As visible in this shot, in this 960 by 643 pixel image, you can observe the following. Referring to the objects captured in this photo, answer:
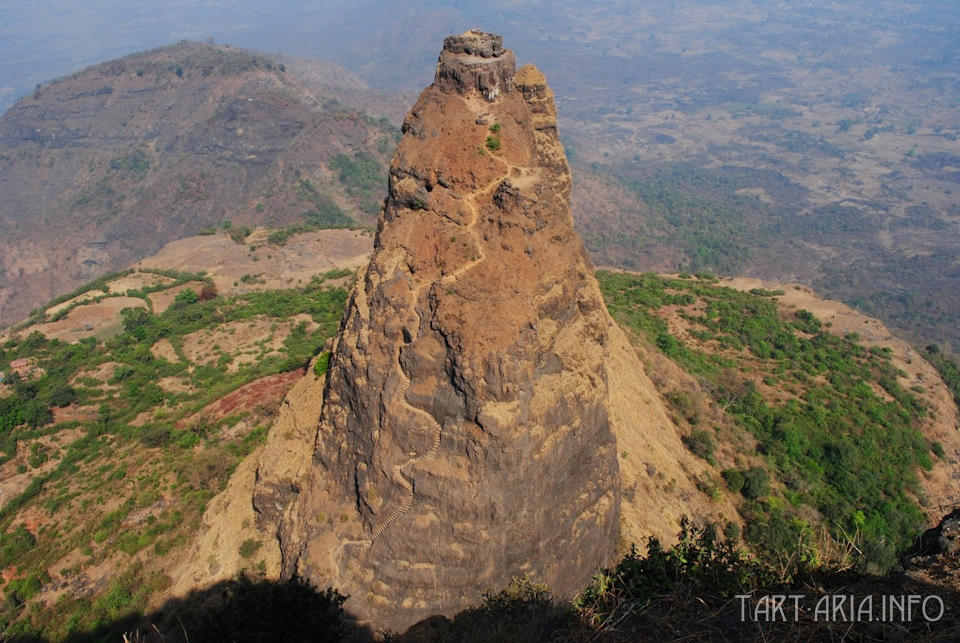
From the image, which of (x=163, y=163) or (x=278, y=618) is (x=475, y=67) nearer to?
(x=278, y=618)

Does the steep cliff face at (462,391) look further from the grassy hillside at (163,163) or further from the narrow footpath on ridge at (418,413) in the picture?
the grassy hillside at (163,163)

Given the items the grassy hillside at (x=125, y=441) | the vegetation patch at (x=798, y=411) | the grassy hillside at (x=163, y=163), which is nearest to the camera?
the grassy hillside at (x=125, y=441)

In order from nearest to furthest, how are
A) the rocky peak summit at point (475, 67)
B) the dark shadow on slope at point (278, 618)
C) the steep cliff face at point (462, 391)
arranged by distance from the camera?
the dark shadow on slope at point (278, 618)
the steep cliff face at point (462, 391)
the rocky peak summit at point (475, 67)

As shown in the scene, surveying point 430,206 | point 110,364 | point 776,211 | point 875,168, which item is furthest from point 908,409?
point 875,168

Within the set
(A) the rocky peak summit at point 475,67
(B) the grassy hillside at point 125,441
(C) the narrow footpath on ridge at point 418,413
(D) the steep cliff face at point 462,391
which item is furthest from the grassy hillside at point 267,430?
(A) the rocky peak summit at point 475,67

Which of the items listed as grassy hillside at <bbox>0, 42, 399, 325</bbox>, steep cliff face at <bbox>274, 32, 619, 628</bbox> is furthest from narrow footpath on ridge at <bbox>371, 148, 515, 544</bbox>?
grassy hillside at <bbox>0, 42, 399, 325</bbox>

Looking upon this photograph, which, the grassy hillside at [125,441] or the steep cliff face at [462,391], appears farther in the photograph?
the grassy hillside at [125,441]

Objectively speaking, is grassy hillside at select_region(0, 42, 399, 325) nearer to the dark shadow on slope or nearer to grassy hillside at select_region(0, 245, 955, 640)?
grassy hillside at select_region(0, 245, 955, 640)
